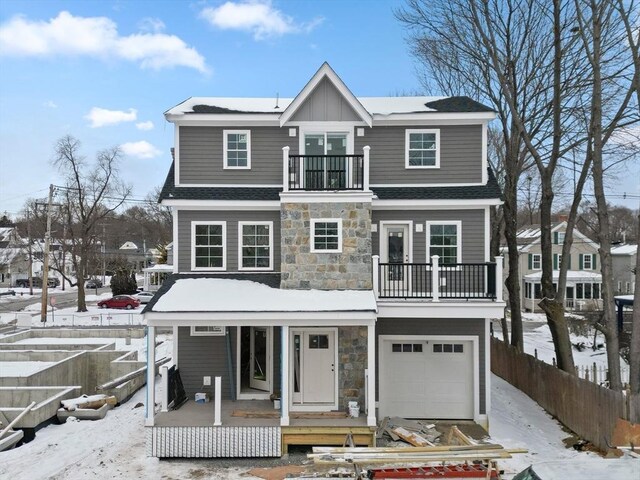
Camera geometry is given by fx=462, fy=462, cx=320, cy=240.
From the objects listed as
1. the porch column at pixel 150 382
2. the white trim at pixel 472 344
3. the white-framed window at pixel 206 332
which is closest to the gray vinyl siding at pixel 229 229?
the white-framed window at pixel 206 332

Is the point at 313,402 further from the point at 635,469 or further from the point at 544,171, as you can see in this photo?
the point at 544,171

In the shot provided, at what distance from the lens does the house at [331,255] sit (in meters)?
10.8

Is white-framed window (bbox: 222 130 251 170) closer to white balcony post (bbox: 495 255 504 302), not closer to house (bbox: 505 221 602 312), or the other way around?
white balcony post (bbox: 495 255 504 302)

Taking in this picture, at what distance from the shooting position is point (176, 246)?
12.2m

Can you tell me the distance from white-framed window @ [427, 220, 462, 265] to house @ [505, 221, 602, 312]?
2719cm

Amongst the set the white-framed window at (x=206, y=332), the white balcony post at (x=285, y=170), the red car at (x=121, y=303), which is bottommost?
the red car at (x=121, y=303)

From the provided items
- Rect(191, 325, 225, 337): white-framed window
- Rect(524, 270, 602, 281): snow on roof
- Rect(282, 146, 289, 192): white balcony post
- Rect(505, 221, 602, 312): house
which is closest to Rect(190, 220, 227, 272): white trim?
Rect(191, 325, 225, 337): white-framed window

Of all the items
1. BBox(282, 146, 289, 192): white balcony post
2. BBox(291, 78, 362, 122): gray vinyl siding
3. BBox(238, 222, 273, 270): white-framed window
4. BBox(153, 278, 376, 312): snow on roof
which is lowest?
BBox(153, 278, 376, 312): snow on roof

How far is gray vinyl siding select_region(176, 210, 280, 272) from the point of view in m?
12.1

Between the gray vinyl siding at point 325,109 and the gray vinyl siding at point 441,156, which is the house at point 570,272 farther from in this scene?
the gray vinyl siding at point 325,109

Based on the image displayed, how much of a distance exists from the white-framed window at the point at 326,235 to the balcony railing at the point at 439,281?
1.07 m

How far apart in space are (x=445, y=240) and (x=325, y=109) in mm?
4684

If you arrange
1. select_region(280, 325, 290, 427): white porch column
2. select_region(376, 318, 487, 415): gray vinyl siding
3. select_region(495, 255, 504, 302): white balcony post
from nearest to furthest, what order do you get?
select_region(280, 325, 290, 427): white porch column → select_region(495, 255, 504, 302): white balcony post → select_region(376, 318, 487, 415): gray vinyl siding

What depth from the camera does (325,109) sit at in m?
12.3
